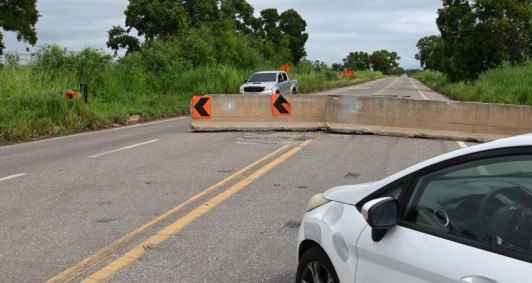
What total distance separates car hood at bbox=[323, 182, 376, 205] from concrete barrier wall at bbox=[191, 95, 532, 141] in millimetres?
9921

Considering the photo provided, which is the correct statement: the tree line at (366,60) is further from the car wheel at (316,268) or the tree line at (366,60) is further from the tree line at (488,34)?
the car wheel at (316,268)

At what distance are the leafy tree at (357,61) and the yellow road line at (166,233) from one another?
162 m

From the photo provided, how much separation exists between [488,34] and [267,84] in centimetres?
1696

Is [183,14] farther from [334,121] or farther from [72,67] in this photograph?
[334,121]

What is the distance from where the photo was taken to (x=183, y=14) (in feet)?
174

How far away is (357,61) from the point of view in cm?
17488

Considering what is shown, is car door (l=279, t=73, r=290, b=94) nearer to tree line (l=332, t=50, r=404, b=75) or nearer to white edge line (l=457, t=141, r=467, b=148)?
white edge line (l=457, t=141, r=467, b=148)

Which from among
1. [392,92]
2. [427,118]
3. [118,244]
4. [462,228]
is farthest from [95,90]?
[392,92]

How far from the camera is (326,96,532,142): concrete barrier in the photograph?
494 inches

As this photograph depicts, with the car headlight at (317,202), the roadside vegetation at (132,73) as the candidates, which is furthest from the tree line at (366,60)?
the car headlight at (317,202)

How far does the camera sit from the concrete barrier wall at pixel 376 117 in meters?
12.7

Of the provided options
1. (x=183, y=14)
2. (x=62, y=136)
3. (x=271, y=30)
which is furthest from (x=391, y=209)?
(x=271, y=30)

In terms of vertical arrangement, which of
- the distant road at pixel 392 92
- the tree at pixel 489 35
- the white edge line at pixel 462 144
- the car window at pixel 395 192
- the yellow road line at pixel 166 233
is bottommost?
the distant road at pixel 392 92

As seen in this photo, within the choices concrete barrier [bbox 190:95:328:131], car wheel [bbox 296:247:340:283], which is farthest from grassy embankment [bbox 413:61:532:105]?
car wheel [bbox 296:247:340:283]
